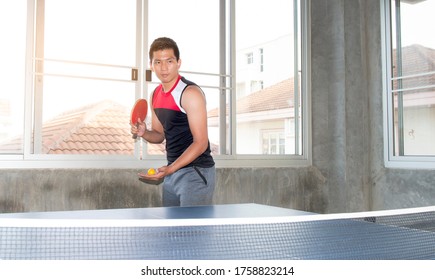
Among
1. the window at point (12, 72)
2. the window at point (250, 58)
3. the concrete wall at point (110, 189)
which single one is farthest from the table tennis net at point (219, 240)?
the window at point (250, 58)

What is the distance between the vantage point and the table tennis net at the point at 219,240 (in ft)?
4.52

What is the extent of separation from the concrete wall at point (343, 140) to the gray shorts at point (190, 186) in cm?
184

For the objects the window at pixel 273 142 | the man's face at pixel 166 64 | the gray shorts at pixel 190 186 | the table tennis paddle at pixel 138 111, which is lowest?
the gray shorts at pixel 190 186

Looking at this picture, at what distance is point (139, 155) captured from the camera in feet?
13.2

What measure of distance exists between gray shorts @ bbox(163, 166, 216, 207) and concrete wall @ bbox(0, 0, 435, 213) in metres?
1.84

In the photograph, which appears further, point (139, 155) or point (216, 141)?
point (216, 141)

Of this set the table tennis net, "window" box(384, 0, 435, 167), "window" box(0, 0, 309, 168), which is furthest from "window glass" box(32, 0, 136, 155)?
"window" box(384, 0, 435, 167)

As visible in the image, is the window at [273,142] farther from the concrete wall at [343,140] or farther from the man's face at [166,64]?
the man's face at [166,64]

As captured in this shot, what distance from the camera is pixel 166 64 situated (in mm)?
2561

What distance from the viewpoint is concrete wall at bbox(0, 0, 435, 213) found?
4.58 meters

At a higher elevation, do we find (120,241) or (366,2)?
(366,2)

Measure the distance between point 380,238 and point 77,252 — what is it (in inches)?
43.1
